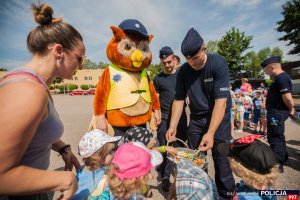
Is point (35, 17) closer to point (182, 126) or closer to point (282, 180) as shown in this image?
point (182, 126)

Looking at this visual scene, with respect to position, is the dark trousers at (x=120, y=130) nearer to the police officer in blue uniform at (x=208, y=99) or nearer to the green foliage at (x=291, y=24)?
the police officer in blue uniform at (x=208, y=99)

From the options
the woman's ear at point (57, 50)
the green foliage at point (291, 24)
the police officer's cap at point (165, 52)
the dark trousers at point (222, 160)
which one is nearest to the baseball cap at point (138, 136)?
the dark trousers at point (222, 160)

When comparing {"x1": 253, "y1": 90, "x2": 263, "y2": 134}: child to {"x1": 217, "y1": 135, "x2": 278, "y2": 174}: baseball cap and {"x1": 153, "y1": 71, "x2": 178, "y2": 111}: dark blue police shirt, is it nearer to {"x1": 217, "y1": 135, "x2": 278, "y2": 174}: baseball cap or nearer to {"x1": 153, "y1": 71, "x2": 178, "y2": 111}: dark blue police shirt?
{"x1": 153, "y1": 71, "x2": 178, "y2": 111}: dark blue police shirt

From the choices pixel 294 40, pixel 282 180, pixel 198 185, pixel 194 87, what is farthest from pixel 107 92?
pixel 294 40

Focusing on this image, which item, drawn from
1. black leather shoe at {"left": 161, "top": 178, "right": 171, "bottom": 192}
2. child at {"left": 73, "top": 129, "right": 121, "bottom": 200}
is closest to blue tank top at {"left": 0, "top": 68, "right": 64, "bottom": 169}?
child at {"left": 73, "top": 129, "right": 121, "bottom": 200}

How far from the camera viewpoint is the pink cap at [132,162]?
1.65m

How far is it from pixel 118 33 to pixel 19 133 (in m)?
2.33

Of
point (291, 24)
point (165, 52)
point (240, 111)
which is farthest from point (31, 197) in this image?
point (291, 24)

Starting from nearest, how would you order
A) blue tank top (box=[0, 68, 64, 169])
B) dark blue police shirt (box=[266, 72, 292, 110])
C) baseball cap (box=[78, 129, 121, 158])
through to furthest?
blue tank top (box=[0, 68, 64, 169])
baseball cap (box=[78, 129, 121, 158])
dark blue police shirt (box=[266, 72, 292, 110])

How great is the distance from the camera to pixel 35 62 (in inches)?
50.3

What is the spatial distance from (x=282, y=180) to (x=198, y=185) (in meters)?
2.69

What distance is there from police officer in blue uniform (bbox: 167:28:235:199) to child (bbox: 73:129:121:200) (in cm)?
86

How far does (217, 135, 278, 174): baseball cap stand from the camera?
1636mm

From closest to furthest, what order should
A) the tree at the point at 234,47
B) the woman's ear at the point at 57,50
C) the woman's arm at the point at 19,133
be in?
the woman's arm at the point at 19,133 → the woman's ear at the point at 57,50 → the tree at the point at 234,47
